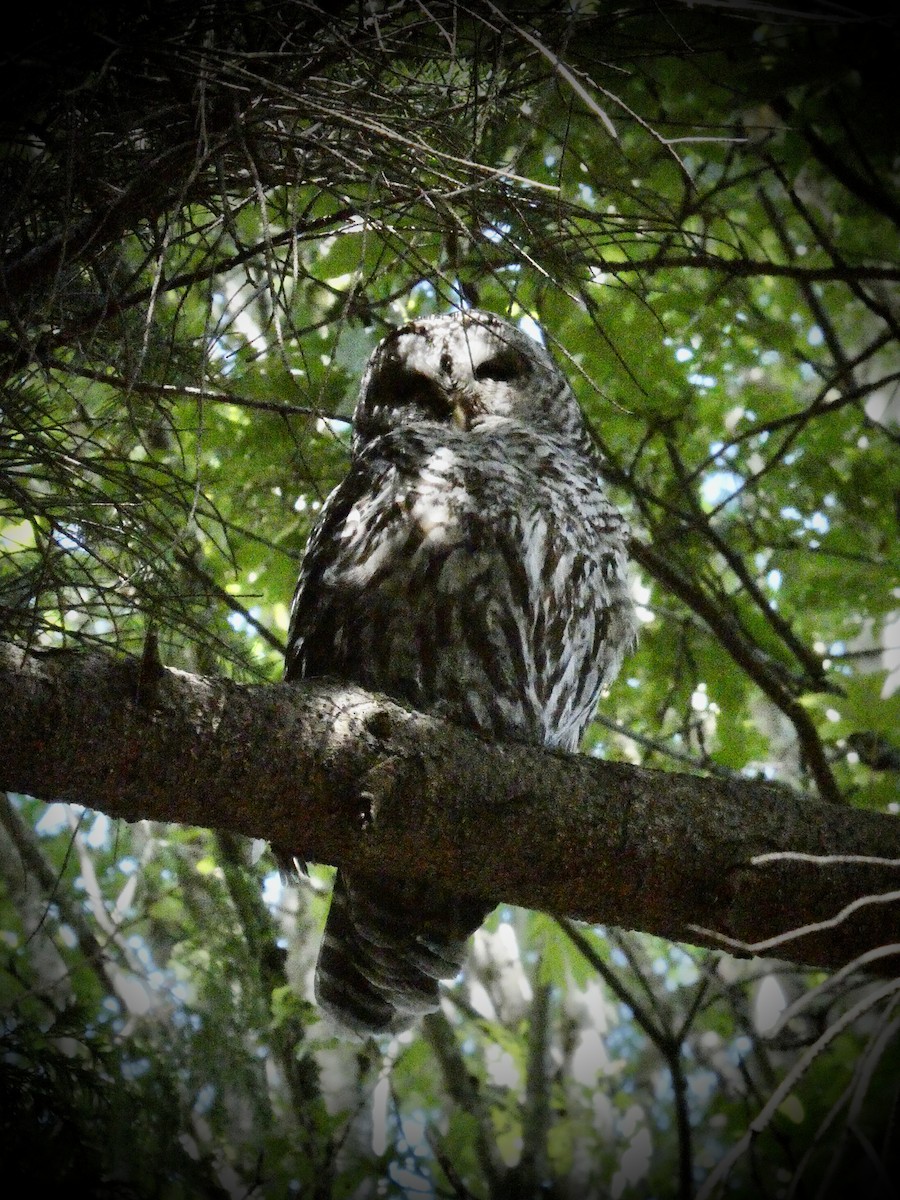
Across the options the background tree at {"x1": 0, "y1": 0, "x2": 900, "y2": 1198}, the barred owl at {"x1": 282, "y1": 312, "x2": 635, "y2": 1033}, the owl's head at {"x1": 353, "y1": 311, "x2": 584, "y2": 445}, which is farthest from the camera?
the owl's head at {"x1": 353, "y1": 311, "x2": 584, "y2": 445}

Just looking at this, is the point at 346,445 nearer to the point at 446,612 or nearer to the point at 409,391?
the point at 446,612

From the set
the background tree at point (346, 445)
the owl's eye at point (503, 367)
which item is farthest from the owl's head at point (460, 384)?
the background tree at point (346, 445)

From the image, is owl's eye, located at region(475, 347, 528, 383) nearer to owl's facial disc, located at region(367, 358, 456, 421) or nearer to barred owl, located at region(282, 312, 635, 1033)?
owl's facial disc, located at region(367, 358, 456, 421)

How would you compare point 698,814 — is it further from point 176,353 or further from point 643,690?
point 643,690

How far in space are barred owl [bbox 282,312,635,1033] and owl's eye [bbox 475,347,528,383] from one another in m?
0.30

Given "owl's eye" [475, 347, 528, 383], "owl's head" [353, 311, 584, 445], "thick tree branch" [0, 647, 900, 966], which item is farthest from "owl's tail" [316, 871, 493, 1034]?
"owl's eye" [475, 347, 528, 383]

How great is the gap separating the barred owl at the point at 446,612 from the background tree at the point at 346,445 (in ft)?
0.74

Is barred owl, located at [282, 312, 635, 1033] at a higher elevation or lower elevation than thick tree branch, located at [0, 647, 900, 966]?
higher

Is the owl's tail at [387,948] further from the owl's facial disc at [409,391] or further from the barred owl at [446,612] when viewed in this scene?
the owl's facial disc at [409,391]

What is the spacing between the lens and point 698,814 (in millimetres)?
1897

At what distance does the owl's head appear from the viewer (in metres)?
2.93

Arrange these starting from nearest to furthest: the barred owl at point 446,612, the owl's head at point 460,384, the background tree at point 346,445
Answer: the background tree at point 346,445 < the barred owl at point 446,612 < the owl's head at point 460,384

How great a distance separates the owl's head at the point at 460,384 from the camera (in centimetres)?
293

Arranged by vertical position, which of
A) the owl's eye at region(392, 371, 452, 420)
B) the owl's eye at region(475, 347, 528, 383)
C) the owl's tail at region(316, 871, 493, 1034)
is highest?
the owl's eye at region(475, 347, 528, 383)
